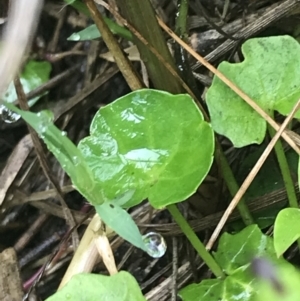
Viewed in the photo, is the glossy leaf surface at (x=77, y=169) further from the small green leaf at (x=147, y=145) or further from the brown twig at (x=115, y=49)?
the brown twig at (x=115, y=49)

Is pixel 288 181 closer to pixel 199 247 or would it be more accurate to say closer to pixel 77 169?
pixel 199 247

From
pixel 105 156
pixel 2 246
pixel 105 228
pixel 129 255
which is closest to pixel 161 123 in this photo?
pixel 105 156

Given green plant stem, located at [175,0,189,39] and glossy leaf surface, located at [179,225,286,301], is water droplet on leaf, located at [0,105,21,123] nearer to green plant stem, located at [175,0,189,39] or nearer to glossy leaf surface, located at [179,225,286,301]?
green plant stem, located at [175,0,189,39]

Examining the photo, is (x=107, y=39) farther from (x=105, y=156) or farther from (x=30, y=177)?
(x=30, y=177)

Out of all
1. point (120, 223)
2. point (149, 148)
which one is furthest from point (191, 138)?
point (120, 223)

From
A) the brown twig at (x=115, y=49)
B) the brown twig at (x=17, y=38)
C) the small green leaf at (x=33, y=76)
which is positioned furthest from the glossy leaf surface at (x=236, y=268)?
the small green leaf at (x=33, y=76)
